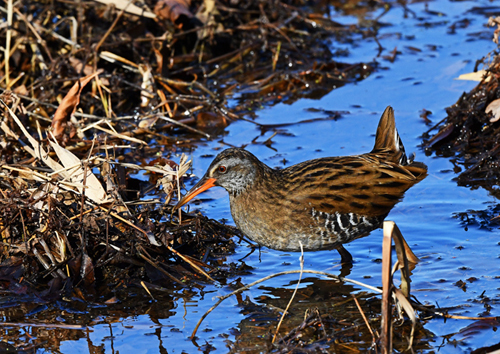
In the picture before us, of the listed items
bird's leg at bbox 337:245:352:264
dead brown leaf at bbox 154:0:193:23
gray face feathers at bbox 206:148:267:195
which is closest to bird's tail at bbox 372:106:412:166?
bird's leg at bbox 337:245:352:264

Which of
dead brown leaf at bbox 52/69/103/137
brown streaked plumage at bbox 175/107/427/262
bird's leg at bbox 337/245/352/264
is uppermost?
dead brown leaf at bbox 52/69/103/137

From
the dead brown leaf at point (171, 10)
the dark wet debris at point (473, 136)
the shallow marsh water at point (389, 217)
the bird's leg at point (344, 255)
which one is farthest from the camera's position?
the dead brown leaf at point (171, 10)

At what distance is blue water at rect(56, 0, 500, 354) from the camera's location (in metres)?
3.73

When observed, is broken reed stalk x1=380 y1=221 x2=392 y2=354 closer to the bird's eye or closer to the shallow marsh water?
the shallow marsh water

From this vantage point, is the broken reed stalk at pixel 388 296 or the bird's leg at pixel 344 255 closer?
the broken reed stalk at pixel 388 296

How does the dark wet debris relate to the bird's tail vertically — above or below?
above

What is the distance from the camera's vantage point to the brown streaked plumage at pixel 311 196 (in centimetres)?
428

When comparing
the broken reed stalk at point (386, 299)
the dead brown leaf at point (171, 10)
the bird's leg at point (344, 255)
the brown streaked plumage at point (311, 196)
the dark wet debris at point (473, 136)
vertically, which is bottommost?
the broken reed stalk at point (386, 299)

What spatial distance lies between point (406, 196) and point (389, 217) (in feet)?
1.23

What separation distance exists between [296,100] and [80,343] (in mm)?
4011

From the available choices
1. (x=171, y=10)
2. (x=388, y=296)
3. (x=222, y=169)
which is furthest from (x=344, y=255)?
(x=171, y=10)

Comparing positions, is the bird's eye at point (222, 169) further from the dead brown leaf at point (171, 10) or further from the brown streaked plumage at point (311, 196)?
the dead brown leaf at point (171, 10)

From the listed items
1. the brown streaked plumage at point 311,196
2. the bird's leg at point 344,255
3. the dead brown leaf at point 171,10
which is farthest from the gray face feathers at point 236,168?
the dead brown leaf at point 171,10

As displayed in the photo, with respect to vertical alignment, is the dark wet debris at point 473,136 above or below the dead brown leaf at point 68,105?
above
